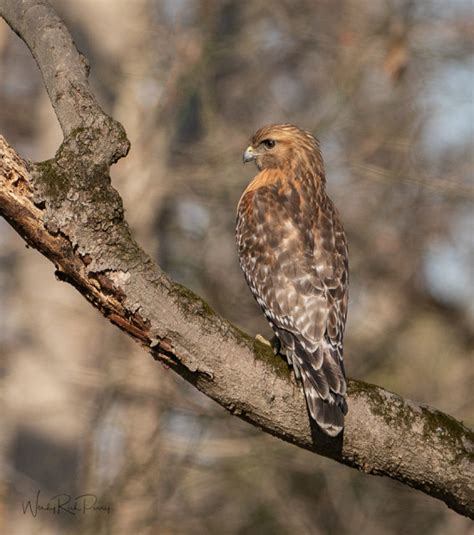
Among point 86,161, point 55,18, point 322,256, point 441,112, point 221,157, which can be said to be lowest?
point 86,161

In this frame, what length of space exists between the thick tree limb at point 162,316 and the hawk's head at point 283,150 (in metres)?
2.68

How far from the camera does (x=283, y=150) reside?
272 inches

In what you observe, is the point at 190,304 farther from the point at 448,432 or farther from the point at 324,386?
the point at 448,432

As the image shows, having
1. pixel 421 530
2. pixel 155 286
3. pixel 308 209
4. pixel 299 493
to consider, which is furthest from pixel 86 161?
pixel 421 530

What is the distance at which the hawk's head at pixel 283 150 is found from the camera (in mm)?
6855

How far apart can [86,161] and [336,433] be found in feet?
4.93

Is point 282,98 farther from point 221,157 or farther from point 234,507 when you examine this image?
point 234,507

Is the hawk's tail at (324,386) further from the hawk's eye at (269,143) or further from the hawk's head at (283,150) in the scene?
the hawk's eye at (269,143)

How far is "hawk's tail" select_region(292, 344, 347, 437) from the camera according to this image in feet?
13.3

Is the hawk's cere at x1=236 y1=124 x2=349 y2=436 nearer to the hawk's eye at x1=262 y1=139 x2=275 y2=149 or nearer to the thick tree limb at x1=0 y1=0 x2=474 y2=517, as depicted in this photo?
the hawk's eye at x1=262 y1=139 x2=275 y2=149

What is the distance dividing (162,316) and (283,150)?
310 cm

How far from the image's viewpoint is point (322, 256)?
19.1 feet

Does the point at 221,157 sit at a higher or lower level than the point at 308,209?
higher

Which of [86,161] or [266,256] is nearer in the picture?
[86,161]
